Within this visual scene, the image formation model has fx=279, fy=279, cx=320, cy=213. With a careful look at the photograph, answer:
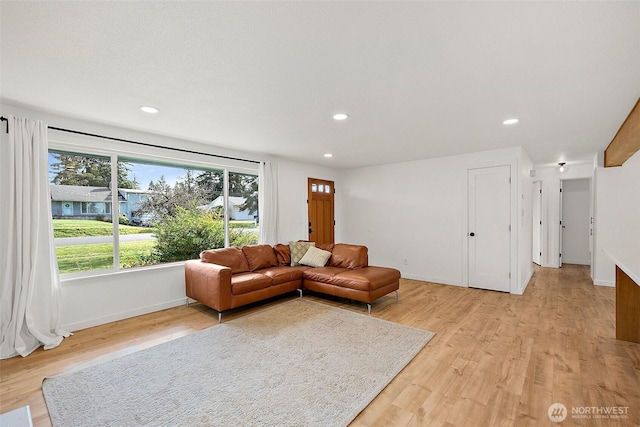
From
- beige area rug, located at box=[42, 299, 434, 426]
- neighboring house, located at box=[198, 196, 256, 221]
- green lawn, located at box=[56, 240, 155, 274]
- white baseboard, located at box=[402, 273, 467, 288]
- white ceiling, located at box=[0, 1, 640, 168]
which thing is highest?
white ceiling, located at box=[0, 1, 640, 168]

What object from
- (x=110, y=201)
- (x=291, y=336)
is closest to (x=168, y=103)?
(x=110, y=201)

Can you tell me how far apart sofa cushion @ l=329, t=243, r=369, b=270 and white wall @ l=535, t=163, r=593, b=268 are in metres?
5.11

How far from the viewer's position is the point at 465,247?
5023mm

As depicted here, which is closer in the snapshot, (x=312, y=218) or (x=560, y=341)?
(x=560, y=341)

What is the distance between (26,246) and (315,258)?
3464 mm

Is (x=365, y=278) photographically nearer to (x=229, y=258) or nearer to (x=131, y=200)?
(x=229, y=258)

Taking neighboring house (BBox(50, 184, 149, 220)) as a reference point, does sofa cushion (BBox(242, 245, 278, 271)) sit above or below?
below

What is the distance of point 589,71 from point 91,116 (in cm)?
464

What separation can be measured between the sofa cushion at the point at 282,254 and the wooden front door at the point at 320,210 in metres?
1.28

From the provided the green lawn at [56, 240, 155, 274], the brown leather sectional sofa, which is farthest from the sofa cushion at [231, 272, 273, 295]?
the green lawn at [56, 240, 155, 274]

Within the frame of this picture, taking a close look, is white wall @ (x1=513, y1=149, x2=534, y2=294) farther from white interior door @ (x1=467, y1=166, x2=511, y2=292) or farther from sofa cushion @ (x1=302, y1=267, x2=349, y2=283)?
sofa cushion @ (x1=302, y1=267, x2=349, y2=283)

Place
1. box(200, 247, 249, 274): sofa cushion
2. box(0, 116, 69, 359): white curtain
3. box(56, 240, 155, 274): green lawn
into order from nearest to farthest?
box(0, 116, 69, 359): white curtain
box(56, 240, 155, 274): green lawn
box(200, 247, 249, 274): sofa cushion

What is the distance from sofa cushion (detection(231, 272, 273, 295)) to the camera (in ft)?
11.6

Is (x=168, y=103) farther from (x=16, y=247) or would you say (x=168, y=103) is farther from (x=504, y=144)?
A: (x=504, y=144)
